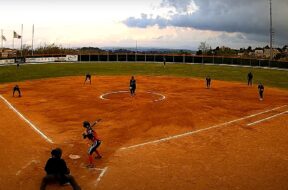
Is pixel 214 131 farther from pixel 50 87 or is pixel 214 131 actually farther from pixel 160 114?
pixel 50 87

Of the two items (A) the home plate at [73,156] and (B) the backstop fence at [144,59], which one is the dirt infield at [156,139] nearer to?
(A) the home plate at [73,156]

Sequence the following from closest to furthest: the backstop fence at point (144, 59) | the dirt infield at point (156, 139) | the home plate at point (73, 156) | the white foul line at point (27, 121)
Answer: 1. the dirt infield at point (156, 139)
2. the home plate at point (73, 156)
3. the white foul line at point (27, 121)
4. the backstop fence at point (144, 59)

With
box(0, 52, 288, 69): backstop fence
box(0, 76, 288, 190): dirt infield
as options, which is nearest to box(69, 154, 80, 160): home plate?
box(0, 76, 288, 190): dirt infield

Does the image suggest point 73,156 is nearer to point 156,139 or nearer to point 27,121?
point 156,139

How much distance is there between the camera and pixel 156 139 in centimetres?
1778

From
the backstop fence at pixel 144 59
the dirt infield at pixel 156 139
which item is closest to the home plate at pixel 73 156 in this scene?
the dirt infield at pixel 156 139

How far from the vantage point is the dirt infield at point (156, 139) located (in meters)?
12.7

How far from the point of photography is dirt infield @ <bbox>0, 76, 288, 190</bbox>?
12734 millimetres

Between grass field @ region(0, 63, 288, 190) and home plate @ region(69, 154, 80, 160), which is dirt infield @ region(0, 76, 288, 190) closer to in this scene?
grass field @ region(0, 63, 288, 190)

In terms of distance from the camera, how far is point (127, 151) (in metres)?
15.8

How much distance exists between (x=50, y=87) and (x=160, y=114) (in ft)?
59.6

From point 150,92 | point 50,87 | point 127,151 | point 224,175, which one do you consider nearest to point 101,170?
point 127,151

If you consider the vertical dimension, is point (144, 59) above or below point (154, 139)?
above

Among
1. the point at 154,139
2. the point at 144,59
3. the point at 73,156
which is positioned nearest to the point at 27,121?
the point at 73,156
